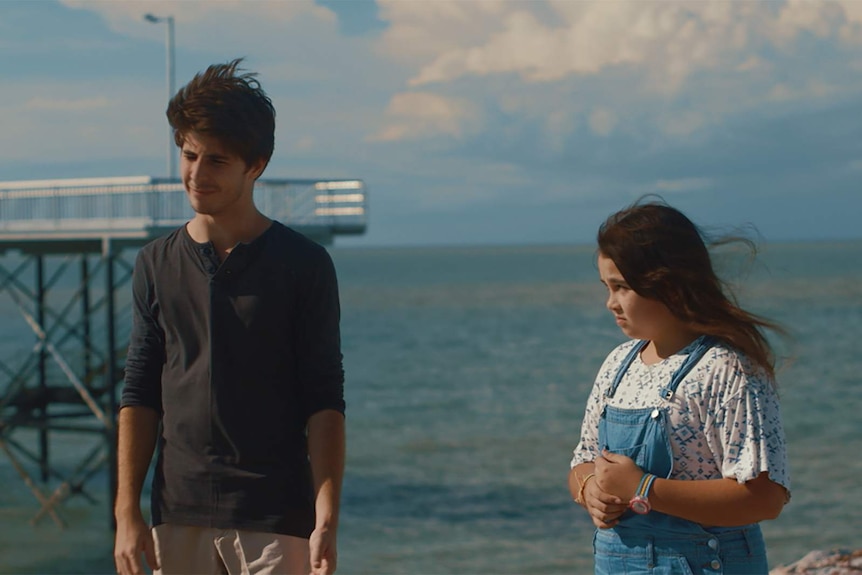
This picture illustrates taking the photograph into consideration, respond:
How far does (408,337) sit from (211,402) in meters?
60.2

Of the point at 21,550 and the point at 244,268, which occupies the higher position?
the point at 244,268

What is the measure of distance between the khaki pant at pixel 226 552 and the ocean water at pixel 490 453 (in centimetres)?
115

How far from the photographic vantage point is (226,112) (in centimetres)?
304

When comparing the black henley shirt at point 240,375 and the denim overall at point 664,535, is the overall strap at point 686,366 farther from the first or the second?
the black henley shirt at point 240,375

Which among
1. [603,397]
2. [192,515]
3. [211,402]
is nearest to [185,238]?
[211,402]

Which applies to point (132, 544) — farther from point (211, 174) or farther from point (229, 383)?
point (211, 174)

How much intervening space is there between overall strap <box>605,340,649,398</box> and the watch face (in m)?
0.31

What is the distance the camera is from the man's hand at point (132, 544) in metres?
3.00

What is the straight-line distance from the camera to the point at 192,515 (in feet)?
9.96

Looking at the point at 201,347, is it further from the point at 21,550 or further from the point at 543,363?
the point at 543,363

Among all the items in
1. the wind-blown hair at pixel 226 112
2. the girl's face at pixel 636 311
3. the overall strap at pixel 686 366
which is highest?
the wind-blown hair at pixel 226 112

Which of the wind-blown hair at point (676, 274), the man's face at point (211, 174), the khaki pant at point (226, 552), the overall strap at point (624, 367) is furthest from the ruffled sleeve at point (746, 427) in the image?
the man's face at point (211, 174)

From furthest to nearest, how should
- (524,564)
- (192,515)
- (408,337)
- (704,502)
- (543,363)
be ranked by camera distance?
(408,337), (543,363), (524,564), (192,515), (704,502)

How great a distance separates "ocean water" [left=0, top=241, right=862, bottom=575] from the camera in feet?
59.8
